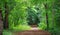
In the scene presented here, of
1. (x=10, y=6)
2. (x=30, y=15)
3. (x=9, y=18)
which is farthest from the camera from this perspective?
(x=30, y=15)

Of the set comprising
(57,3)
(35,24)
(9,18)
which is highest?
(57,3)

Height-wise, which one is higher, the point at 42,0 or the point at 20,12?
the point at 42,0

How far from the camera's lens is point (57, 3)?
1251cm

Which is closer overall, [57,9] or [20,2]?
[57,9]

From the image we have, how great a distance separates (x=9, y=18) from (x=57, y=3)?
32.5 ft

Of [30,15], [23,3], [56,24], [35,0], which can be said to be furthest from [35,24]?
[56,24]

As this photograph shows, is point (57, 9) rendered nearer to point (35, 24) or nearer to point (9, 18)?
point (9, 18)

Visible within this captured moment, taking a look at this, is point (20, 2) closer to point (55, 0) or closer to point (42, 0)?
point (42, 0)

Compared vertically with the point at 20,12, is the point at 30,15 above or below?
below

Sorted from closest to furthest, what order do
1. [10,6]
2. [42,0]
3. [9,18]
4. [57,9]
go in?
[57,9], [42,0], [10,6], [9,18]

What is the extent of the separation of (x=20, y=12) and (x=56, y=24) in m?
8.57

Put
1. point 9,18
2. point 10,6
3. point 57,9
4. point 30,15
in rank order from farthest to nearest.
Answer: point 30,15
point 9,18
point 10,6
point 57,9

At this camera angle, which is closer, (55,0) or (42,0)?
(55,0)

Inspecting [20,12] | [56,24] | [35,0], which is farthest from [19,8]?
[56,24]
